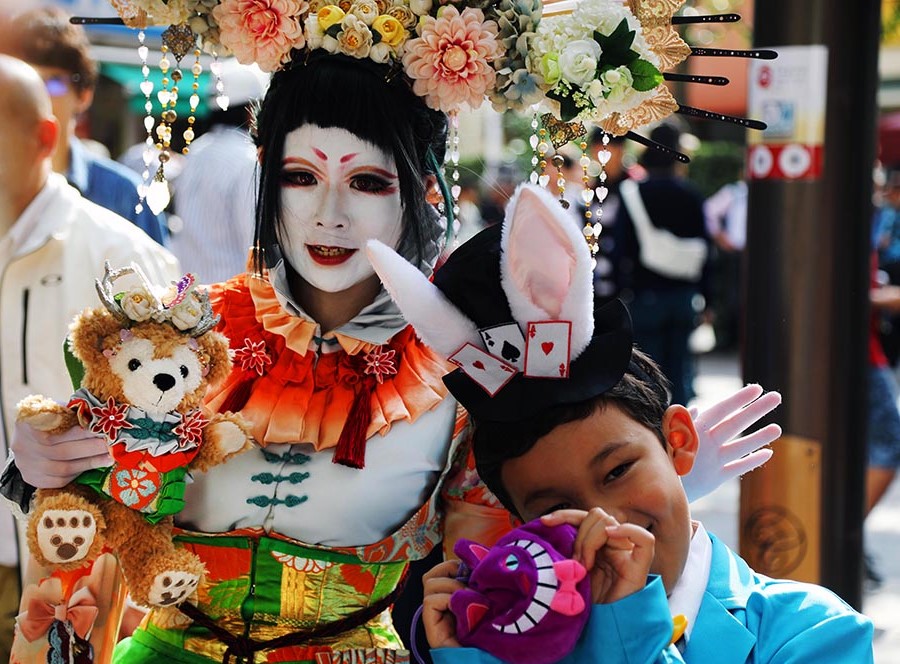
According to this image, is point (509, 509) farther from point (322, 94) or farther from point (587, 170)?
point (322, 94)

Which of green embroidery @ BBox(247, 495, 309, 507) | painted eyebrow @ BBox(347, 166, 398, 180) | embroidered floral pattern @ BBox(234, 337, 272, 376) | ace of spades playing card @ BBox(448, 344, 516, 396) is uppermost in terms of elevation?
painted eyebrow @ BBox(347, 166, 398, 180)

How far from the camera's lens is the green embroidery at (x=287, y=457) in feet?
6.33

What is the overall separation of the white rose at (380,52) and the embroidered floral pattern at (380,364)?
1.50ft

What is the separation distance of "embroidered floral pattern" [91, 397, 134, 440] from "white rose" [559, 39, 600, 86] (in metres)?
0.82

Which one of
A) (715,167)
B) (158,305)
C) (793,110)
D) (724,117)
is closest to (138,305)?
(158,305)

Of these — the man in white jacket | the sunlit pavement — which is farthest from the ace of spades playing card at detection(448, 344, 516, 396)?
the sunlit pavement

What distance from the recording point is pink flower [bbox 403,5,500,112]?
72.8 inches

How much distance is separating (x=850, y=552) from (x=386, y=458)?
249 cm

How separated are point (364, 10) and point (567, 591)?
35.9 inches

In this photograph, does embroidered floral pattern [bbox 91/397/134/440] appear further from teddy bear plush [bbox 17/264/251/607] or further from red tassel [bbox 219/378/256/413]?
red tassel [bbox 219/378/256/413]

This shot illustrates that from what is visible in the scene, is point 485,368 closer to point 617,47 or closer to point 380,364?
point 380,364

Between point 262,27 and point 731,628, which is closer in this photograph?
point 731,628

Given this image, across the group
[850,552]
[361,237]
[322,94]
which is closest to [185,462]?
[361,237]

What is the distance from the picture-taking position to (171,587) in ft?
5.97
